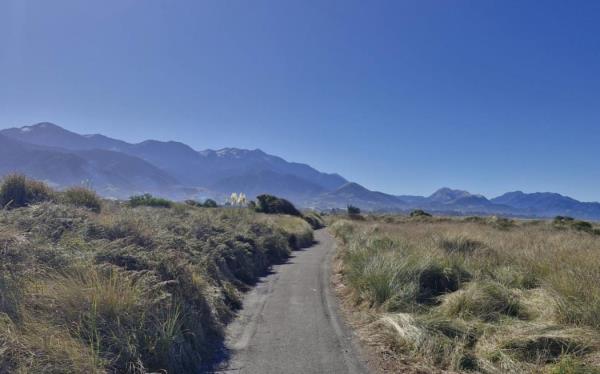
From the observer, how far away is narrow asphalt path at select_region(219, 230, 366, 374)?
5992 mm

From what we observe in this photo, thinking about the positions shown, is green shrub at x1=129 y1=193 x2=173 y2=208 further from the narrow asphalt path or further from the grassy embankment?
the grassy embankment

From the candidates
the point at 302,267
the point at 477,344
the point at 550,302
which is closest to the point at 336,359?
the point at 477,344

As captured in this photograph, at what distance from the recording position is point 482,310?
738cm

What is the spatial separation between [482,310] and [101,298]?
6.68m

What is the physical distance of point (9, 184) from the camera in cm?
1313

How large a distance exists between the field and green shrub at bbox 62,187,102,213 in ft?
33.4

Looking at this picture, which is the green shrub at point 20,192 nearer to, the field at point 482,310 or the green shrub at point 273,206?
the field at point 482,310

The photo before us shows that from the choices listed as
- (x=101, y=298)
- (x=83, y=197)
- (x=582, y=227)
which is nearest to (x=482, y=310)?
(x=101, y=298)

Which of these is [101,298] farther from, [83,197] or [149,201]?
[149,201]

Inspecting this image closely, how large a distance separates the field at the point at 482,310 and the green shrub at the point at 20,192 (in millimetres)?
10999

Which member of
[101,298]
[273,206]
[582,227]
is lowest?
[101,298]

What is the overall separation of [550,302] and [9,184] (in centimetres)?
1582

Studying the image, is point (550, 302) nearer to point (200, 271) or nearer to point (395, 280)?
point (395, 280)

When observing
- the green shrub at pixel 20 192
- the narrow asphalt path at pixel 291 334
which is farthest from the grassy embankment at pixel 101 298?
the green shrub at pixel 20 192
